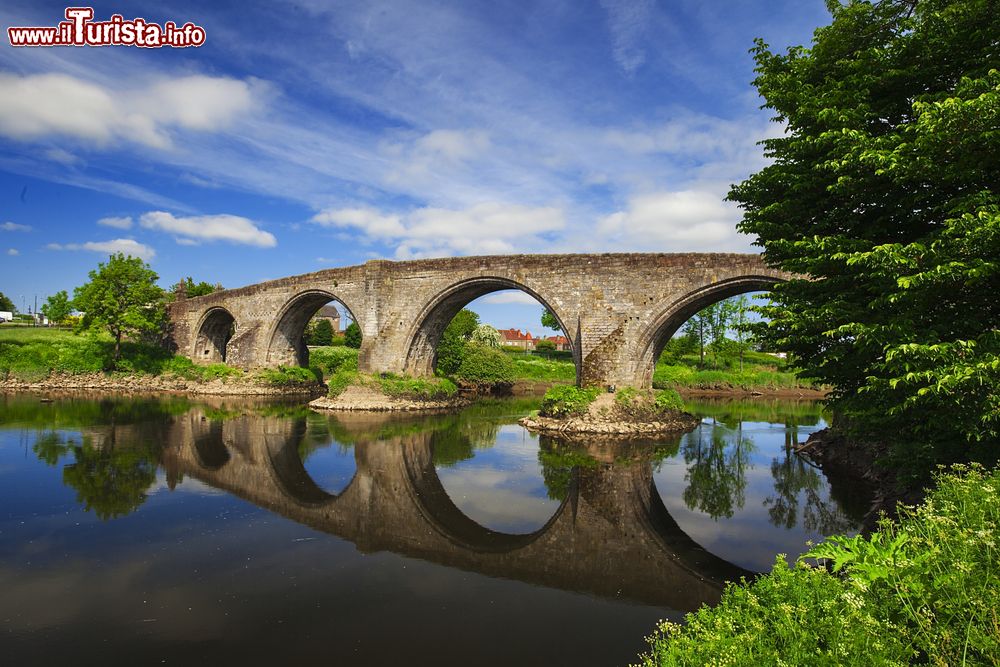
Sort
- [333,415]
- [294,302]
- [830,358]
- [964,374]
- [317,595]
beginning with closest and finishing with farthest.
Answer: [964,374] → [317,595] → [830,358] → [333,415] → [294,302]

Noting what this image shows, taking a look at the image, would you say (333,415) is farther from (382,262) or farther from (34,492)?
(34,492)

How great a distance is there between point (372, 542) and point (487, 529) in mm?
2185

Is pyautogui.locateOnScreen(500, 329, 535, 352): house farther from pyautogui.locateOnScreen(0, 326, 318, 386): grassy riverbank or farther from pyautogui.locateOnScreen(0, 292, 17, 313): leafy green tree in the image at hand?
pyautogui.locateOnScreen(0, 292, 17, 313): leafy green tree

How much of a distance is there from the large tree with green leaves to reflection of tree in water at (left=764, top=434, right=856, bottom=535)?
7.16 feet

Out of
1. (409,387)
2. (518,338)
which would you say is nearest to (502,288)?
(409,387)

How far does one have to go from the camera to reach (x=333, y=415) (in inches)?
995

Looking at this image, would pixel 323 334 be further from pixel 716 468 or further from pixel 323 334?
pixel 716 468

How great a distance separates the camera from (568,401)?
22.1 metres

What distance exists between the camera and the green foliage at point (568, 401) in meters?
21.9

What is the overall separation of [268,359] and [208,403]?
6.96 meters

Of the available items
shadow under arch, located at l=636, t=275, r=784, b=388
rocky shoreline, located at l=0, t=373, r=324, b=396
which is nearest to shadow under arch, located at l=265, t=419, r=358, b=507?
shadow under arch, located at l=636, t=275, r=784, b=388

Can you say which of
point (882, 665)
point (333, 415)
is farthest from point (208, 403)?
point (882, 665)

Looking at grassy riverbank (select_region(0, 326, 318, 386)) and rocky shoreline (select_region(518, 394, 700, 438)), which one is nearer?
rocky shoreline (select_region(518, 394, 700, 438))

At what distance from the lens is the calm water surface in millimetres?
6164
